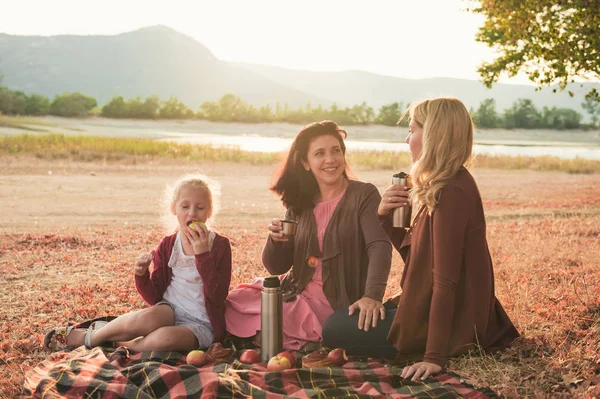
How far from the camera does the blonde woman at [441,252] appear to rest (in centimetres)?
345

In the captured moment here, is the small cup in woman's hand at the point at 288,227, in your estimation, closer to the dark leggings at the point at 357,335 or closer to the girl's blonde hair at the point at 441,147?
the dark leggings at the point at 357,335

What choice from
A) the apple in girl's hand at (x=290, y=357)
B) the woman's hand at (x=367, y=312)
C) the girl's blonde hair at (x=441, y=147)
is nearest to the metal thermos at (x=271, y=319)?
the apple in girl's hand at (x=290, y=357)

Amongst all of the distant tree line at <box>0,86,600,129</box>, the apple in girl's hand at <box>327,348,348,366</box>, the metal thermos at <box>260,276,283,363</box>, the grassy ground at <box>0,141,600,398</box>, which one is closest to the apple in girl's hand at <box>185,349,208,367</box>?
the metal thermos at <box>260,276,283,363</box>

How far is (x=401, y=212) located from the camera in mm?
3922

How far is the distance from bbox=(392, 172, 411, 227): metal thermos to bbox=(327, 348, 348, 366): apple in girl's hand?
851 millimetres

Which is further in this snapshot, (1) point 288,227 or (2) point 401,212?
(1) point 288,227

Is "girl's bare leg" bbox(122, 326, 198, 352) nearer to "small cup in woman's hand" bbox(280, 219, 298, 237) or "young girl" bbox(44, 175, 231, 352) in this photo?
"young girl" bbox(44, 175, 231, 352)

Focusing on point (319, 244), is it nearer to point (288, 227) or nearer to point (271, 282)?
point (288, 227)

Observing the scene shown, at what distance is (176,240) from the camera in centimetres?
455

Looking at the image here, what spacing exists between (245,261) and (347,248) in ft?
12.8

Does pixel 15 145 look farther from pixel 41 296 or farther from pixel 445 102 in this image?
pixel 445 102

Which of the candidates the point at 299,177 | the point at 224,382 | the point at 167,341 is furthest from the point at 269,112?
the point at 224,382

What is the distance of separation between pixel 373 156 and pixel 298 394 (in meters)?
24.6

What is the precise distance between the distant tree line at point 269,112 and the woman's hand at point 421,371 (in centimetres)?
3421
